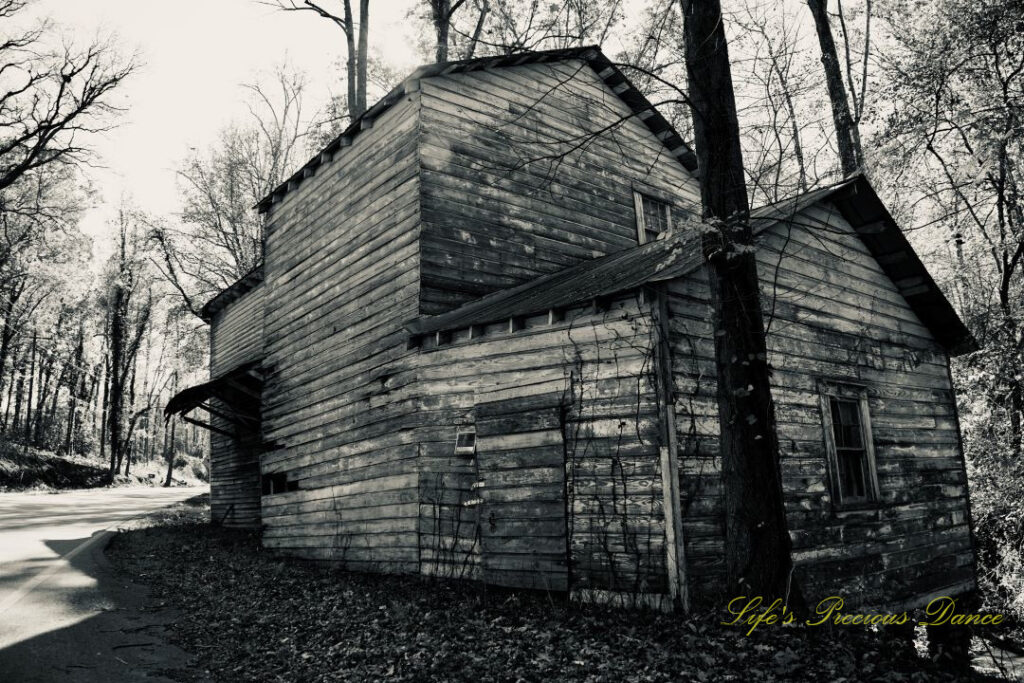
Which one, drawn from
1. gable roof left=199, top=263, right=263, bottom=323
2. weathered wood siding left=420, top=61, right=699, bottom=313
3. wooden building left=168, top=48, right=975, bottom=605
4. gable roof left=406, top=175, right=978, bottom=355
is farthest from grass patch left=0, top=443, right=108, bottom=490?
gable roof left=406, top=175, right=978, bottom=355

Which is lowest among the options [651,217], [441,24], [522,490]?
[522,490]

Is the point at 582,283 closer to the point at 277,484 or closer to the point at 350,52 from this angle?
the point at 277,484

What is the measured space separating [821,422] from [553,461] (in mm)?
Result: 3899

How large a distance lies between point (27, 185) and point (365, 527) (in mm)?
26546

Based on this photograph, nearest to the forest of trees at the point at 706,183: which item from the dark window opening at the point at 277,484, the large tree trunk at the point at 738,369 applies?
the large tree trunk at the point at 738,369

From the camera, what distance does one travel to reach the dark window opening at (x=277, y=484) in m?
14.0

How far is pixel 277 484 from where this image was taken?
14648 millimetres

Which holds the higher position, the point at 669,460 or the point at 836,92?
the point at 836,92

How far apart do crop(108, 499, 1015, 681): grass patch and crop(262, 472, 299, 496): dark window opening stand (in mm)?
3643

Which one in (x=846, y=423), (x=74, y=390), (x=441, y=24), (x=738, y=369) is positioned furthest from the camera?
(x=74, y=390)

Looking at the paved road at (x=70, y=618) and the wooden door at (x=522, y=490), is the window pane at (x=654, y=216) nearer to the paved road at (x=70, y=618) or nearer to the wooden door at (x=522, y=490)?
the wooden door at (x=522, y=490)

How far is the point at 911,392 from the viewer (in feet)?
36.7

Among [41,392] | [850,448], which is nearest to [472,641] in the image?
[850,448]

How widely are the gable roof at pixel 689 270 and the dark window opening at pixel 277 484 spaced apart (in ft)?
18.0
